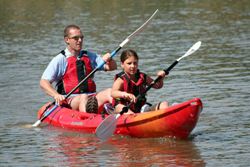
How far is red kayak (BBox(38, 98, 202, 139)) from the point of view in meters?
9.43

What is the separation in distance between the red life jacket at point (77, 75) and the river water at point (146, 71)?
62 cm

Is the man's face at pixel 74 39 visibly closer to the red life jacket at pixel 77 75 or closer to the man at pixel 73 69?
the man at pixel 73 69

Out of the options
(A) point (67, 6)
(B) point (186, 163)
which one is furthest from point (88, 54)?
(A) point (67, 6)

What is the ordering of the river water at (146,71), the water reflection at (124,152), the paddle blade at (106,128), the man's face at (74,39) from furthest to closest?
the man's face at (74,39) → the paddle blade at (106,128) → the river water at (146,71) → the water reflection at (124,152)

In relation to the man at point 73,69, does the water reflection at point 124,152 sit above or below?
below

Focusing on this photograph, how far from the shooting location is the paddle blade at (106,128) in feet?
32.3

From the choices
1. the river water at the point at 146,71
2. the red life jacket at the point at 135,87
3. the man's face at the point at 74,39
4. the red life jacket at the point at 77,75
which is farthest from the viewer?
the red life jacket at the point at 77,75

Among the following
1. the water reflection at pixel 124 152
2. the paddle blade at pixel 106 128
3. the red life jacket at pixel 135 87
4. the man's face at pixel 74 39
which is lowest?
the water reflection at pixel 124 152

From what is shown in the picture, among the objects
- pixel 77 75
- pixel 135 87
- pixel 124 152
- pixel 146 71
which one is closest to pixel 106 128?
pixel 124 152

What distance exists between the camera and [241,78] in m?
13.8

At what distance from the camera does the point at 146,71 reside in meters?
15.1

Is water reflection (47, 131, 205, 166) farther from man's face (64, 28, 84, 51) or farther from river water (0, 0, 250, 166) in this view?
man's face (64, 28, 84, 51)

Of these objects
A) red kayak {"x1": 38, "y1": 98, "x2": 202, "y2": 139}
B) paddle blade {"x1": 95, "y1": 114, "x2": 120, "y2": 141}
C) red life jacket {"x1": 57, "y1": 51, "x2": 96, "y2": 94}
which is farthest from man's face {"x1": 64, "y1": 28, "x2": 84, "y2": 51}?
paddle blade {"x1": 95, "y1": 114, "x2": 120, "y2": 141}

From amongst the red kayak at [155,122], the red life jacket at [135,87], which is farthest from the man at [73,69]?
the red life jacket at [135,87]
